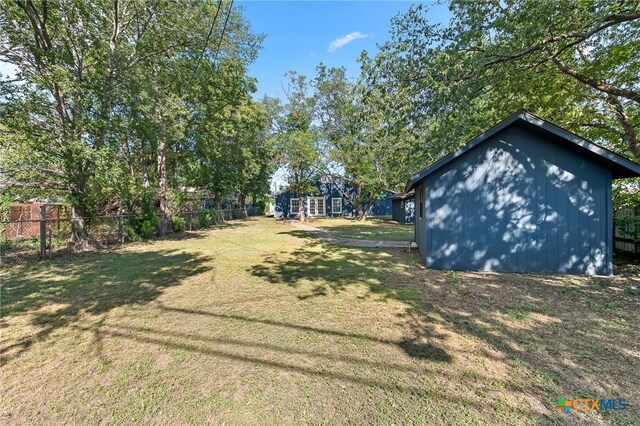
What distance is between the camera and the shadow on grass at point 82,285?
4121 millimetres

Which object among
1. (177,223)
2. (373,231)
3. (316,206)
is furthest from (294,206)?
(177,223)

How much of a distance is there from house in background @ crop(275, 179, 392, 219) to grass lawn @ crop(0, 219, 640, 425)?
25.6 metres

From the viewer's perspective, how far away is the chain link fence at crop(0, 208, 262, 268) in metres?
7.96

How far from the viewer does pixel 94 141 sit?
360 inches

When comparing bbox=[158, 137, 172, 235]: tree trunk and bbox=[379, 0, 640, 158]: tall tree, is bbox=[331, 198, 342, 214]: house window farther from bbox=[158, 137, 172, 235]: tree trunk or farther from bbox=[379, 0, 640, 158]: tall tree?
bbox=[379, 0, 640, 158]: tall tree

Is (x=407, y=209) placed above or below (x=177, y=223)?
above

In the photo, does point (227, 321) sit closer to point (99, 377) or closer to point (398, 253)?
point (99, 377)

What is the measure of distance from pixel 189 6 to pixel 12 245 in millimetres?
10551

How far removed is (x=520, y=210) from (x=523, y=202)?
196 millimetres

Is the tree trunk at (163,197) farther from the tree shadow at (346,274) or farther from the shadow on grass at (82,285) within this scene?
the tree shadow at (346,274)

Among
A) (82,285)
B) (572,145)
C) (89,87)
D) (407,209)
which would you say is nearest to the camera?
(82,285)

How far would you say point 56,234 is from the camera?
9.15 m

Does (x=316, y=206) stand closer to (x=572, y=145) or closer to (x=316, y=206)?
(x=316, y=206)

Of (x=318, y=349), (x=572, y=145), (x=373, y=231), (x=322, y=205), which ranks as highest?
(x=572, y=145)
